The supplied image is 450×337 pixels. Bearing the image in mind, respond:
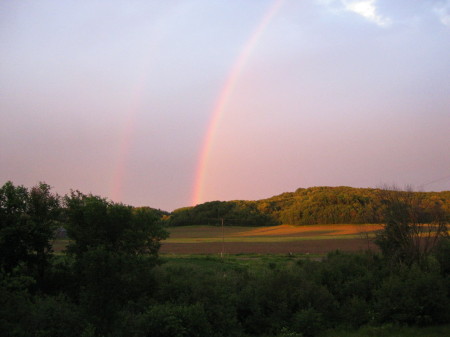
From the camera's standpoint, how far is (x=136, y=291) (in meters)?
15.5

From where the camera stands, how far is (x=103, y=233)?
15664 mm

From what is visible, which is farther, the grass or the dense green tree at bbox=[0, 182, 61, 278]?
the grass

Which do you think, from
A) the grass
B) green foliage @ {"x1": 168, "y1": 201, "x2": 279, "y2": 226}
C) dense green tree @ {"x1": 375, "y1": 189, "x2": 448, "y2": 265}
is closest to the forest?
dense green tree @ {"x1": 375, "y1": 189, "x2": 448, "y2": 265}

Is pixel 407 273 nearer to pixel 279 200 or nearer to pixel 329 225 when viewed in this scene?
pixel 329 225

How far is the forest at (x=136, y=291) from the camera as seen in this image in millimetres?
12984

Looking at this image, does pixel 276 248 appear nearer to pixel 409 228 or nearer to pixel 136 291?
pixel 409 228

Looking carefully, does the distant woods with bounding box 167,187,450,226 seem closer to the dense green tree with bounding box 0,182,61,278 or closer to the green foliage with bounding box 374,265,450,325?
the green foliage with bounding box 374,265,450,325

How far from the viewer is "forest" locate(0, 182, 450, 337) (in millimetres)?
12984

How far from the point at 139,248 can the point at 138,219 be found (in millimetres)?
1068

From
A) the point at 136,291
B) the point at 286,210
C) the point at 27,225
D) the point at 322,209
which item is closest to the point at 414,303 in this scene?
the point at 136,291

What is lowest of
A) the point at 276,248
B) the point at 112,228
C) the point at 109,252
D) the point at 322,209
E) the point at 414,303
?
the point at 276,248

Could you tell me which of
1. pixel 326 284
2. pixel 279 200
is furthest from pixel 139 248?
pixel 279 200

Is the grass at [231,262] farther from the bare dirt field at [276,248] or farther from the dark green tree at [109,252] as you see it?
the bare dirt field at [276,248]

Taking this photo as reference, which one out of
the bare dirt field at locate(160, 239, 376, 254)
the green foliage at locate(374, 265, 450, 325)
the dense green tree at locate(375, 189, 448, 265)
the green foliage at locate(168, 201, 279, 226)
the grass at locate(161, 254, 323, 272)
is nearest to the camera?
the green foliage at locate(374, 265, 450, 325)
